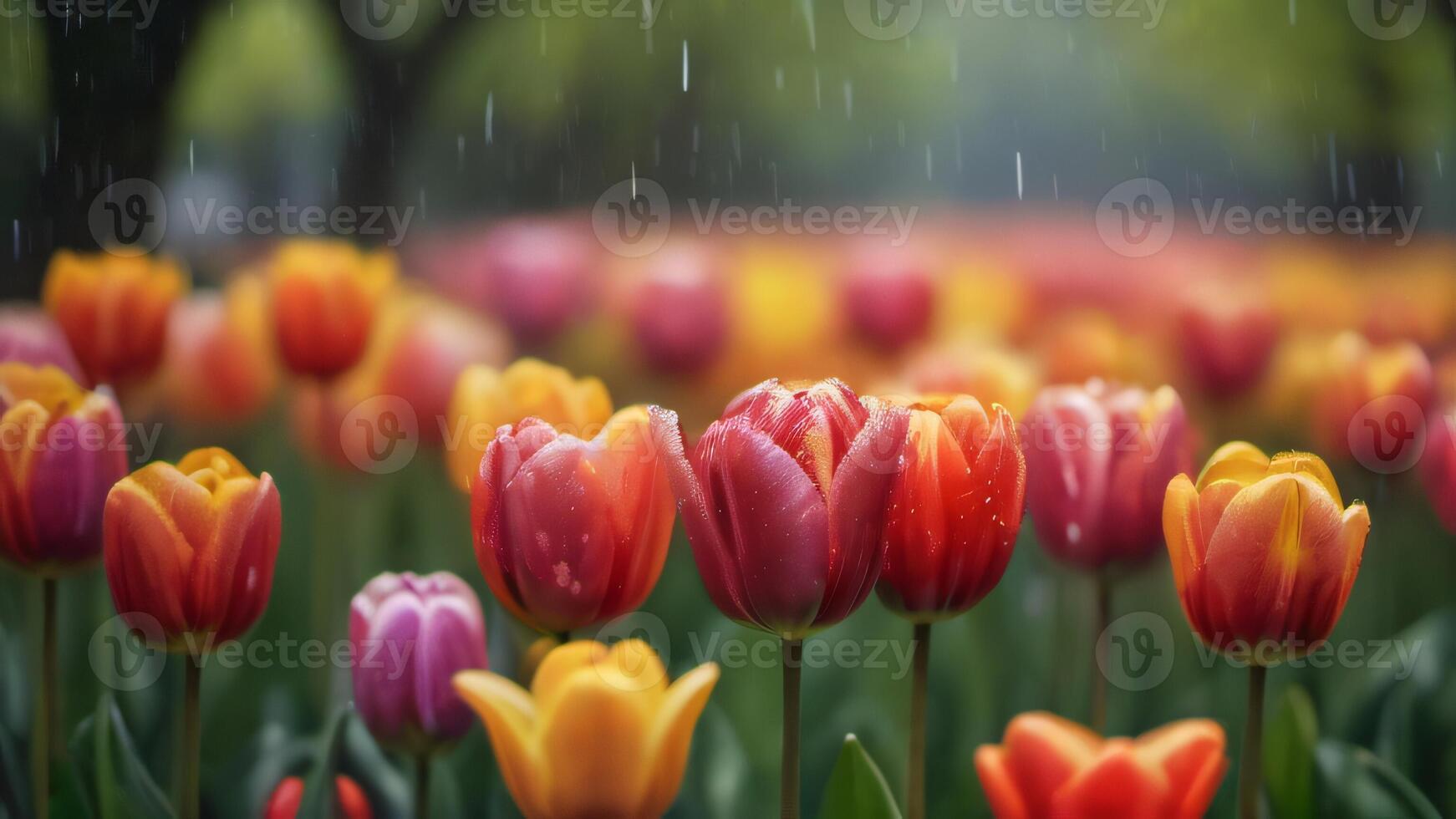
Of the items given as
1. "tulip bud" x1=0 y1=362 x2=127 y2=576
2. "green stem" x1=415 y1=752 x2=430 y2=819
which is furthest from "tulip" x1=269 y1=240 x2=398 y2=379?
"green stem" x1=415 y1=752 x2=430 y2=819

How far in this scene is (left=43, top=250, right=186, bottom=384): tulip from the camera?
2.16ft

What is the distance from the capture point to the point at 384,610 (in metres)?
0.56

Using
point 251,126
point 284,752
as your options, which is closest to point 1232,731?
point 284,752

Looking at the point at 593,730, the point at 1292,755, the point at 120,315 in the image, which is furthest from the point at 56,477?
the point at 1292,755

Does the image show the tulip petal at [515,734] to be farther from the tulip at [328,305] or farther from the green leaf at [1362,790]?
the green leaf at [1362,790]

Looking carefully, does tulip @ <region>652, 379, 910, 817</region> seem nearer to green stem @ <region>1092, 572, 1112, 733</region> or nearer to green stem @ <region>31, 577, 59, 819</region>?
green stem @ <region>1092, 572, 1112, 733</region>

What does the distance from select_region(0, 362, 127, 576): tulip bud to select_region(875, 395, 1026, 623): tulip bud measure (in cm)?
43

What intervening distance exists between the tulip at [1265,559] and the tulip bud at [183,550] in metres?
0.45

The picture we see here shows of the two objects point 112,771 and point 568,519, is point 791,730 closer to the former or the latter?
point 568,519

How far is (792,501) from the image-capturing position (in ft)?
1.56

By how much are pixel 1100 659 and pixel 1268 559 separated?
0.15 m

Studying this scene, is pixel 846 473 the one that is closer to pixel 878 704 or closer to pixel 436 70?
pixel 878 704

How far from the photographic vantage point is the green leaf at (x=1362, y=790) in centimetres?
64

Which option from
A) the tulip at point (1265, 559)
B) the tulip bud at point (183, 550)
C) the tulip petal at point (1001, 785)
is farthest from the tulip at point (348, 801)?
the tulip at point (1265, 559)
